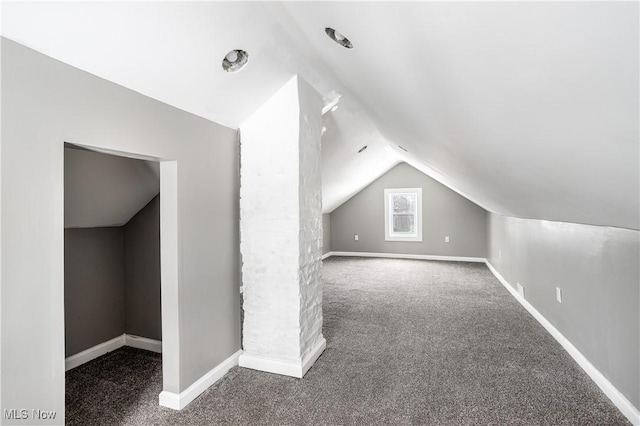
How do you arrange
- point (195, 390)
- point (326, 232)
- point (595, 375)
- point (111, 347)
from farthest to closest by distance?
point (326, 232) → point (111, 347) → point (595, 375) → point (195, 390)

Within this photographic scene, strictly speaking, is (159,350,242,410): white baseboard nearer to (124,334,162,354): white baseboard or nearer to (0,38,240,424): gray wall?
(0,38,240,424): gray wall

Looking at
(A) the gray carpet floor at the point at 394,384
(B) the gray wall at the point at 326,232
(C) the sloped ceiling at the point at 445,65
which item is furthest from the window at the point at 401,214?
(C) the sloped ceiling at the point at 445,65

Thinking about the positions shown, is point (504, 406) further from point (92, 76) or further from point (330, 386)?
point (92, 76)

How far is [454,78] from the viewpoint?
4.26ft

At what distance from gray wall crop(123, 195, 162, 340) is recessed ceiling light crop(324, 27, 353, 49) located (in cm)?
184

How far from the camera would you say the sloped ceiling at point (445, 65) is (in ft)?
2.66

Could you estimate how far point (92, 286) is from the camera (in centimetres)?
254

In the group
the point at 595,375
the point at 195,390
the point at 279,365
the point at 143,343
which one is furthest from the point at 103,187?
the point at 595,375

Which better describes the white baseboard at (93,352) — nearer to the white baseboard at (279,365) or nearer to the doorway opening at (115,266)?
the doorway opening at (115,266)

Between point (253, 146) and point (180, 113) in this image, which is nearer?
point (180, 113)

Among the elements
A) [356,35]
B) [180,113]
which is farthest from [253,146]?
[356,35]

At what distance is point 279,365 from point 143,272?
1.40m

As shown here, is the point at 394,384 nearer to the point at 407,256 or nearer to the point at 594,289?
the point at 594,289

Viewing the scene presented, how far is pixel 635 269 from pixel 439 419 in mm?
1318
